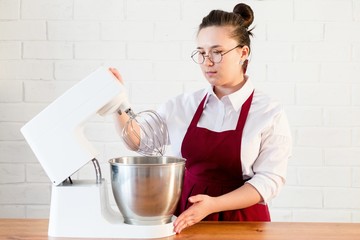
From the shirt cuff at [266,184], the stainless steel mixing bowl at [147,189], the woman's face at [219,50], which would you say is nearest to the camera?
the stainless steel mixing bowl at [147,189]

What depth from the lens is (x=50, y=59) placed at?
247 cm

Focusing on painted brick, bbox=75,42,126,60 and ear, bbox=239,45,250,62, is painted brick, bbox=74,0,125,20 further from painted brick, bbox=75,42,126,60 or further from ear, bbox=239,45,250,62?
ear, bbox=239,45,250,62

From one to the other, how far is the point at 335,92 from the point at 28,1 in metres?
1.44

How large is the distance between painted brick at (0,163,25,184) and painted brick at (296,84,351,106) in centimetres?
130

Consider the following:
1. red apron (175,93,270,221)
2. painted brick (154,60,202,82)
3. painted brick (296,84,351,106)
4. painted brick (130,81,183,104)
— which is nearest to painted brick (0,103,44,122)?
painted brick (130,81,183,104)

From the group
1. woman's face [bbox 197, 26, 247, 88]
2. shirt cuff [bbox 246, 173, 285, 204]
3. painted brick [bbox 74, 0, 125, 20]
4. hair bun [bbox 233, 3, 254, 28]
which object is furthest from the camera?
painted brick [bbox 74, 0, 125, 20]

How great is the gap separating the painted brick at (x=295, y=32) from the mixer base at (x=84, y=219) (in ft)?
4.44

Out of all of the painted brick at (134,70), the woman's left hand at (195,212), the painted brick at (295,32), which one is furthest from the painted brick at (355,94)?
the woman's left hand at (195,212)

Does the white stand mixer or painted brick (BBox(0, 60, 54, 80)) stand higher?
painted brick (BBox(0, 60, 54, 80))

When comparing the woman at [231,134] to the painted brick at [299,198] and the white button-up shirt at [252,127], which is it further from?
the painted brick at [299,198]

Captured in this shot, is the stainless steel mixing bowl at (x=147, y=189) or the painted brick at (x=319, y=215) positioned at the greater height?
the stainless steel mixing bowl at (x=147, y=189)

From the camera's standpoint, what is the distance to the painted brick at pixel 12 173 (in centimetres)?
250

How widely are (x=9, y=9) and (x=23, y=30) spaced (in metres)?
0.11

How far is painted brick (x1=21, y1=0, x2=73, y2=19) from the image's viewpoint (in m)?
2.46
